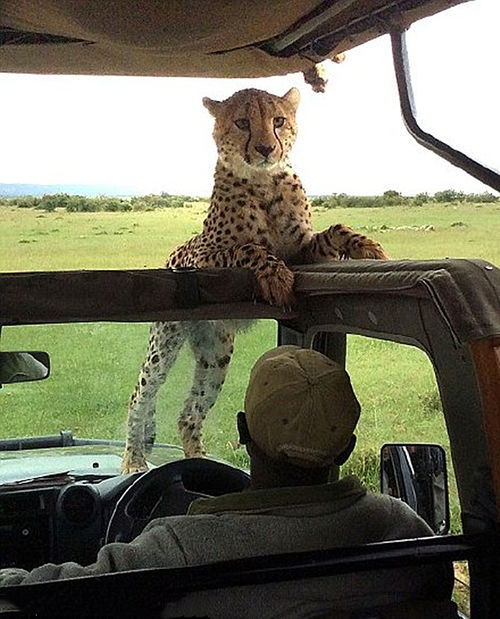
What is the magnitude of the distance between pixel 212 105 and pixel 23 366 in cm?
108

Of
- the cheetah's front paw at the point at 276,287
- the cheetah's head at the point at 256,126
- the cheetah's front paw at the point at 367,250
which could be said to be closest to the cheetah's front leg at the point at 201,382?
the cheetah's front paw at the point at 276,287

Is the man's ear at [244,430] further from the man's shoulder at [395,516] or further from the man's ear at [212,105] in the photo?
the man's ear at [212,105]

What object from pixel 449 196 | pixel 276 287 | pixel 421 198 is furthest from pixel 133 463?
pixel 449 196

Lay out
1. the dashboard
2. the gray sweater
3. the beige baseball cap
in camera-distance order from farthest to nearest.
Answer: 1. the dashboard
2. the beige baseball cap
3. the gray sweater

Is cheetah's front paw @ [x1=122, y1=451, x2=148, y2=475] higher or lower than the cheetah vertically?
lower

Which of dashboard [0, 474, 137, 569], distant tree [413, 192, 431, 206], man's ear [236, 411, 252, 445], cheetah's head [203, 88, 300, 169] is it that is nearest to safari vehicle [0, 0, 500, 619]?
dashboard [0, 474, 137, 569]

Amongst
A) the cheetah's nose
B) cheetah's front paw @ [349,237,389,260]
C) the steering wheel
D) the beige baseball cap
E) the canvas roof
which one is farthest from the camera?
the cheetah's nose

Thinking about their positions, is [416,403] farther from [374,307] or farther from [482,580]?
[482,580]

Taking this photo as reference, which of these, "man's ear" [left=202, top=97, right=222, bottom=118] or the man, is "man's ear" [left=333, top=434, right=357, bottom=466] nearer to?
the man

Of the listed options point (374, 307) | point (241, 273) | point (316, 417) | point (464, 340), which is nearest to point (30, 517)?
point (241, 273)

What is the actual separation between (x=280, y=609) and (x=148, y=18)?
1171 mm

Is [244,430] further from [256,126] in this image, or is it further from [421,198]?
[421,198]

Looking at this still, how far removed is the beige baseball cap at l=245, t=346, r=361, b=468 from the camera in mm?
1267

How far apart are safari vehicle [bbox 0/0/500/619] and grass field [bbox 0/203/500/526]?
51 millimetres
